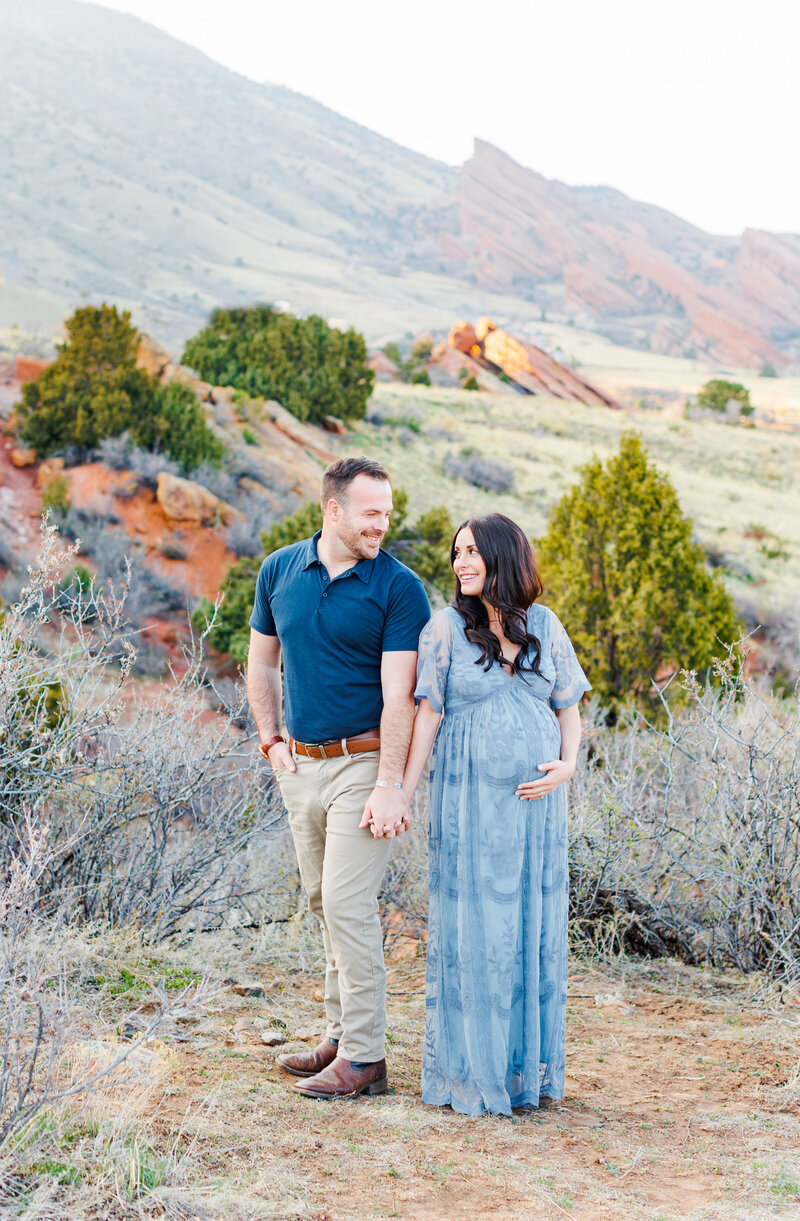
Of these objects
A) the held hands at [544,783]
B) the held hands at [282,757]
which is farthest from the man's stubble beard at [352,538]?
the held hands at [544,783]

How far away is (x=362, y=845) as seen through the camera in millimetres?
2939

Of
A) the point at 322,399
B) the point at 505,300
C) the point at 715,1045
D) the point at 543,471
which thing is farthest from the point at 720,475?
the point at 505,300

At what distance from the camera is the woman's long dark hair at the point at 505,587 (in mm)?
2941

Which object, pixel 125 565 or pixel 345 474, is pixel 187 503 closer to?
pixel 125 565

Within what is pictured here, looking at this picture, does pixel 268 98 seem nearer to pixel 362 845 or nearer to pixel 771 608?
pixel 771 608

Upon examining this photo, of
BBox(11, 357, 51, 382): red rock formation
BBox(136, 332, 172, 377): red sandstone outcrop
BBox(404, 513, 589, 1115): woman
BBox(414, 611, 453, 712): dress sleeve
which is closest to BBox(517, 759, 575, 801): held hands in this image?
BBox(404, 513, 589, 1115): woman

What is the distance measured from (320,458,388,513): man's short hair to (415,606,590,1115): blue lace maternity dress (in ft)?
1.48

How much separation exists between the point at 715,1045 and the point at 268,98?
513 ft

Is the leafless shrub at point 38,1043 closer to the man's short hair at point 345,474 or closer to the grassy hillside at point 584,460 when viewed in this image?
the man's short hair at point 345,474

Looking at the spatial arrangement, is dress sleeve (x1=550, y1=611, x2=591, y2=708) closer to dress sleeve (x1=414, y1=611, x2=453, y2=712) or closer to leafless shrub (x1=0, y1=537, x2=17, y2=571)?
dress sleeve (x1=414, y1=611, x2=453, y2=712)

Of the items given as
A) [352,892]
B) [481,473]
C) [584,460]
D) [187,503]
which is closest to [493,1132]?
[352,892]

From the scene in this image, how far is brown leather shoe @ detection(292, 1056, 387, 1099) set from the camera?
294cm

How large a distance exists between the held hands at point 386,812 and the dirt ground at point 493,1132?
0.80 meters

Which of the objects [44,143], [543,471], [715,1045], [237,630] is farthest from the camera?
[44,143]
